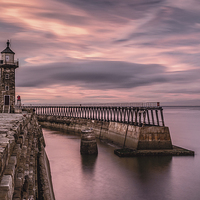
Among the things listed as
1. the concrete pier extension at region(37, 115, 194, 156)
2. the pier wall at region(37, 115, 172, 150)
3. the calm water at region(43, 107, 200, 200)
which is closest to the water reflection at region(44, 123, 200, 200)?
the calm water at region(43, 107, 200, 200)

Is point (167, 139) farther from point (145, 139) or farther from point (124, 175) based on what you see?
point (124, 175)

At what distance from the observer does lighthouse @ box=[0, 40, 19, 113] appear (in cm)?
3753

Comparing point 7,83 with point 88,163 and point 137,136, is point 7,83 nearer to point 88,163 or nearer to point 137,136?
point 88,163

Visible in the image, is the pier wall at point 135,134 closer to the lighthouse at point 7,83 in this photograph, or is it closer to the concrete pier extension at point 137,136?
the concrete pier extension at point 137,136

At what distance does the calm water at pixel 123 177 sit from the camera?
18.5 m

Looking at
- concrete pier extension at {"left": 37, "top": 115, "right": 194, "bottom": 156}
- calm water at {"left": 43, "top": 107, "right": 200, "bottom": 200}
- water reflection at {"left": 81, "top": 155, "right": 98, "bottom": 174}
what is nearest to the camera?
calm water at {"left": 43, "top": 107, "right": 200, "bottom": 200}

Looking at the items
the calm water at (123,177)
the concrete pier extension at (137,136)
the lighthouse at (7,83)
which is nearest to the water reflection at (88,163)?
the calm water at (123,177)

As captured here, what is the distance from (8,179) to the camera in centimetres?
337

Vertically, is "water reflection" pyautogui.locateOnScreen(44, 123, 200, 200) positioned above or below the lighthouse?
below

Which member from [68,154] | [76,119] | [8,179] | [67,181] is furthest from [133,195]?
[76,119]

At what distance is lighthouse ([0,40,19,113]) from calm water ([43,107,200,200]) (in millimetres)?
12471

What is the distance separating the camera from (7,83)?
37594 millimetres

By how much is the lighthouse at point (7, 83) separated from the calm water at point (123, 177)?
1247 centimetres

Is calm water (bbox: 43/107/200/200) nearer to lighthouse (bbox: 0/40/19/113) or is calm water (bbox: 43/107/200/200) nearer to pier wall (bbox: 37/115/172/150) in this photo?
pier wall (bbox: 37/115/172/150)
